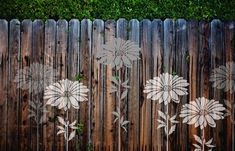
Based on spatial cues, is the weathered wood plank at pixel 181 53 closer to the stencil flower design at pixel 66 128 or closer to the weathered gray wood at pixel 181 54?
the weathered gray wood at pixel 181 54

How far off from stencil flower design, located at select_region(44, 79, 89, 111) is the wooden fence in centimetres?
8

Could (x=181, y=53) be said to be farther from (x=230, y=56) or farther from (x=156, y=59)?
(x=230, y=56)

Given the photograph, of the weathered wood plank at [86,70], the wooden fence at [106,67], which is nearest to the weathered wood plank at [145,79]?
the wooden fence at [106,67]

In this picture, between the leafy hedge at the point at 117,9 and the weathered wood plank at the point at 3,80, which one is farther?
the leafy hedge at the point at 117,9

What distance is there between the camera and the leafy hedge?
5363 mm

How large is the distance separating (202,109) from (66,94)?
65.3 inches

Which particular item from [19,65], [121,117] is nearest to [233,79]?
[121,117]

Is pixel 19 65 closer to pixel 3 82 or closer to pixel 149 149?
pixel 3 82

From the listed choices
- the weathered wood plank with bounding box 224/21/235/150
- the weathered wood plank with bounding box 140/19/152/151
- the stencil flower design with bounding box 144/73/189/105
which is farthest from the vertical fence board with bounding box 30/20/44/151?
the weathered wood plank with bounding box 224/21/235/150

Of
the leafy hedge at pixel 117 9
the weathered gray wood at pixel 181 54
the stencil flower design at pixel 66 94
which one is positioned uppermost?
the leafy hedge at pixel 117 9

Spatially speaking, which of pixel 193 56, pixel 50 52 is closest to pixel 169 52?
pixel 193 56

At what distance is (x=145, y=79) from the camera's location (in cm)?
508

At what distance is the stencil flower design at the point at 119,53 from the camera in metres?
5.07

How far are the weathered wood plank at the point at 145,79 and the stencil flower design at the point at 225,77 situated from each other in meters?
0.78
